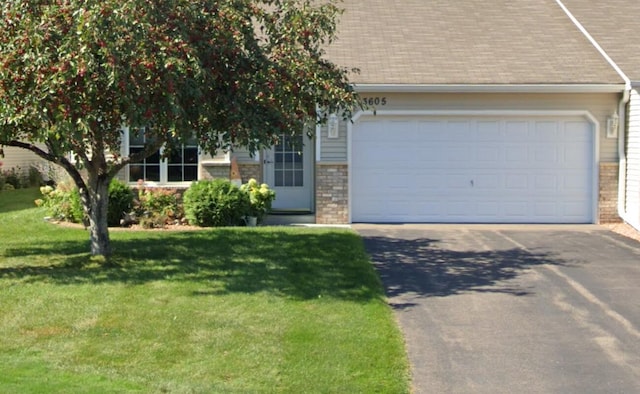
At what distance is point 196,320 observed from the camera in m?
9.03

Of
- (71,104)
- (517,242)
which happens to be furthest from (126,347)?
(517,242)

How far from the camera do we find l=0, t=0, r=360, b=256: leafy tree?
366 inches

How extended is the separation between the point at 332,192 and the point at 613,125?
227 inches

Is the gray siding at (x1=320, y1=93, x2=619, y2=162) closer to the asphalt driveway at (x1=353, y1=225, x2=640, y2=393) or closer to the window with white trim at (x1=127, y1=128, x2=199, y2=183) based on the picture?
the asphalt driveway at (x1=353, y1=225, x2=640, y2=393)

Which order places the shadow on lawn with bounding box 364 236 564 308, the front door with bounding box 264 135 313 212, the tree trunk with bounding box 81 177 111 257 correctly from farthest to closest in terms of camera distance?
the front door with bounding box 264 135 313 212
the tree trunk with bounding box 81 177 111 257
the shadow on lawn with bounding box 364 236 564 308

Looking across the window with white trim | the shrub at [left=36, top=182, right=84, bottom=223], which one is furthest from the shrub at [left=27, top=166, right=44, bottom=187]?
the window with white trim

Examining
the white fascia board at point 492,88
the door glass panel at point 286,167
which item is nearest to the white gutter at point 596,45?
the white fascia board at point 492,88

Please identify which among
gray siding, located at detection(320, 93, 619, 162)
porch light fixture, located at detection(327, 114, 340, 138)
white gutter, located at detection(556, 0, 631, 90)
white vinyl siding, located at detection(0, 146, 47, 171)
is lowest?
white vinyl siding, located at detection(0, 146, 47, 171)

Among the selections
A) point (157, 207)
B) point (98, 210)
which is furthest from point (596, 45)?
point (98, 210)

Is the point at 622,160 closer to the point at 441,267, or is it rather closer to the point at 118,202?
the point at 441,267

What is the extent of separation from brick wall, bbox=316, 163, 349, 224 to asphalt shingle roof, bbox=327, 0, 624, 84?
1.83m

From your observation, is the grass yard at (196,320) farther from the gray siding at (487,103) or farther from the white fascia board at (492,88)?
the white fascia board at (492,88)

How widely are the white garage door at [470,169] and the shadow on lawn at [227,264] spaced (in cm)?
264

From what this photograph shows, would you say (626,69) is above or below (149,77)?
above
